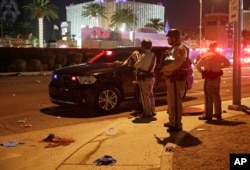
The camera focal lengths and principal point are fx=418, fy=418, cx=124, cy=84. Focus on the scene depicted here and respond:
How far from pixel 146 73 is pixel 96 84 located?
145 cm

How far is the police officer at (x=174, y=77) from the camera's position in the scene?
24.9ft

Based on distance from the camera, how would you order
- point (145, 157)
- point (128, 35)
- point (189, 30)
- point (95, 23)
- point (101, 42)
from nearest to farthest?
1. point (145, 157)
2. point (101, 42)
3. point (128, 35)
4. point (95, 23)
5. point (189, 30)

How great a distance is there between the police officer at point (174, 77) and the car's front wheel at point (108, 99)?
2797mm

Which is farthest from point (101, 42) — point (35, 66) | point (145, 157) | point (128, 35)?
point (145, 157)

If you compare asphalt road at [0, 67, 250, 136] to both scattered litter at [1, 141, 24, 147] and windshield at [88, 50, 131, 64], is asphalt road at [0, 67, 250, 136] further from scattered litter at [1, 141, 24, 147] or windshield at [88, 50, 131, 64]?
windshield at [88, 50, 131, 64]

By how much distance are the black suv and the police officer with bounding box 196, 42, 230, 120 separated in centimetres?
194

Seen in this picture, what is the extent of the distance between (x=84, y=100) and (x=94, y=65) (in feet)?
3.98

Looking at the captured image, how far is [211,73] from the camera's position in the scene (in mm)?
8711

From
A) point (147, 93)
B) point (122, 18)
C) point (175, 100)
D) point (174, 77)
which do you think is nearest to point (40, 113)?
point (147, 93)

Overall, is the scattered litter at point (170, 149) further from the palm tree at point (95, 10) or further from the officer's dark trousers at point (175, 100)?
the palm tree at point (95, 10)

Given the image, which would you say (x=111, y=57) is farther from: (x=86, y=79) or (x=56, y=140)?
(x=56, y=140)

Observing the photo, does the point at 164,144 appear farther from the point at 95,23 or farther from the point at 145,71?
the point at 95,23

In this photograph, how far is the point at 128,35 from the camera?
88.9m

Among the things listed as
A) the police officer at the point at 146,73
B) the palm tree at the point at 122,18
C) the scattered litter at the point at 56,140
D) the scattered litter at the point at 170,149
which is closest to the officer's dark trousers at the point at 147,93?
the police officer at the point at 146,73
